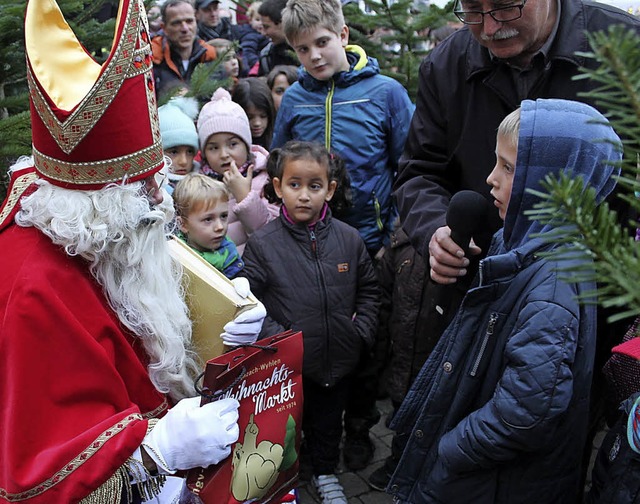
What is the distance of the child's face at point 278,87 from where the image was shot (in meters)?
5.17

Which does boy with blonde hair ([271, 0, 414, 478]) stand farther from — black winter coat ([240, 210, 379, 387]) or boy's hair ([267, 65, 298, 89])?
boy's hair ([267, 65, 298, 89])

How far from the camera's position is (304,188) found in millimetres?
3162

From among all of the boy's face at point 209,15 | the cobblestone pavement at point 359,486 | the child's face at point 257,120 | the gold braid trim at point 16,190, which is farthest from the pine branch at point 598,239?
the boy's face at point 209,15

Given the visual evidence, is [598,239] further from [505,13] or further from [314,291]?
[314,291]

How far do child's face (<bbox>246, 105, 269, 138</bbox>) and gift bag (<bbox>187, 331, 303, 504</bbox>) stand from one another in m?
2.96

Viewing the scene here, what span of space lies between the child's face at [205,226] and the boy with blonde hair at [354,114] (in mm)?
936

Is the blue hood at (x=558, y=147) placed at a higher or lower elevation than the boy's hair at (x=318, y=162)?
higher

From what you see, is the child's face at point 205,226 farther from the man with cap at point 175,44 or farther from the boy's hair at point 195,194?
the man with cap at point 175,44

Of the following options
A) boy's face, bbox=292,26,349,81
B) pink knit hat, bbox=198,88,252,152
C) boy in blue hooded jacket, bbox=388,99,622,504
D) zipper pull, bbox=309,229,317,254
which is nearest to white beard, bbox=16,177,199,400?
boy in blue hooded jacket, bbox=388,99,622,504

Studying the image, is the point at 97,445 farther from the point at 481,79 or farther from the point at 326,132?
the point at 326,132

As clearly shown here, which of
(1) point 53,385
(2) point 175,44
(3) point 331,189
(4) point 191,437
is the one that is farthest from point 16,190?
(2) point 175,44

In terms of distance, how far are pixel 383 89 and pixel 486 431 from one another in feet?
8.08

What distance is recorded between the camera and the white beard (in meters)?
1.73

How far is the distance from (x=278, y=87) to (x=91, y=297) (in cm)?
375
